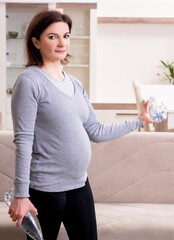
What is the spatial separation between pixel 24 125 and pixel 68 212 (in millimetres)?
345

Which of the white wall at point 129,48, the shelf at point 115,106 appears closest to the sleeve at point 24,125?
the shelf at point 115,106

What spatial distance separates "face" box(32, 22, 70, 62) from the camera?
1498 mm

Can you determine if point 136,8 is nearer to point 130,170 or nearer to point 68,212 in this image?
point 130,170

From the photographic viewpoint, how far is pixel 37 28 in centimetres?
151

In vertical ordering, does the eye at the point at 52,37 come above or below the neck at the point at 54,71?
above

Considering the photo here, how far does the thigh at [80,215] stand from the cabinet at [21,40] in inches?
150

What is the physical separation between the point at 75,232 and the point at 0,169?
1.00 metres

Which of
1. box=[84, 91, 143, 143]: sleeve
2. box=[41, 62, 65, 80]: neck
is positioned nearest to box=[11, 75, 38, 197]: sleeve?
box=[41, 62, 65, 80]: neck

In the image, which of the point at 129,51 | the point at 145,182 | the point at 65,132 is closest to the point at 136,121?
the point at 65,132

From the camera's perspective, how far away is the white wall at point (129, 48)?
559 cm

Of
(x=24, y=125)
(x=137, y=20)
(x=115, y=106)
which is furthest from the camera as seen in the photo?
(x=137, y=20)

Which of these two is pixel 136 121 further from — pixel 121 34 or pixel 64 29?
pixel 121 34

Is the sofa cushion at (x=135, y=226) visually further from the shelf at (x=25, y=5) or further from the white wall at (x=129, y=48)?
the shelf at (x=25, y=5)

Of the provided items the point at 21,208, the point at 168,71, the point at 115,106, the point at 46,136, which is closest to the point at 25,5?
the point at 115,106
